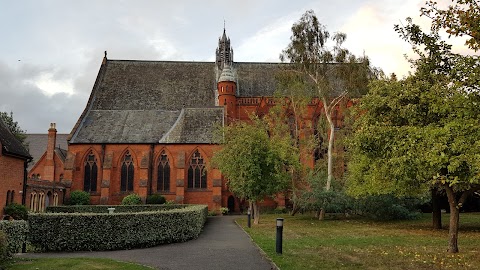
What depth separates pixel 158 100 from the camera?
5031 cm

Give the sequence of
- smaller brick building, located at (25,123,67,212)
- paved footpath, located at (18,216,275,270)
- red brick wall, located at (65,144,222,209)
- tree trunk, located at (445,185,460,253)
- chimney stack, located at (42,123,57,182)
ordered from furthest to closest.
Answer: chimney stack, located at (42,123,57,182) < red brick wall, located at (65,144,222,209) < smaller brick building, located at (25,123,67,212) < tree trunk, located at (445,185,460,253) < paved footpath, located at (18,216,275,270)

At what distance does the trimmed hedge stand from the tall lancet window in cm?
2723

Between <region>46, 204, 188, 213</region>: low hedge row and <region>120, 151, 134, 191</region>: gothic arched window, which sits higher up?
<region>120, 151, 134, 191</region>: gothic arched window

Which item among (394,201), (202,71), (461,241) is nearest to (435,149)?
(461,241)

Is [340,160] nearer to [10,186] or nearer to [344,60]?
[344,60]

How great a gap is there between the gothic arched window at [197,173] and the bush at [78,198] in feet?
32.9

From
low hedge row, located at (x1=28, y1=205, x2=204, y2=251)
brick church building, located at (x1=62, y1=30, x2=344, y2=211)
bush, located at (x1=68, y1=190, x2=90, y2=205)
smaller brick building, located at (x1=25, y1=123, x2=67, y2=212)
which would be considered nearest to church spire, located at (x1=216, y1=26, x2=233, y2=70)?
brick church building, located at (x1=62, y1=30, x2=344, y2=211)

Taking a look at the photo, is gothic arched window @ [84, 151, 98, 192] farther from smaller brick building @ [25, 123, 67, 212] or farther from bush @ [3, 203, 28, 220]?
bush @ [3, 203, 28, 220]

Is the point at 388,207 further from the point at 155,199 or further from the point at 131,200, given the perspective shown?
the point at 131,200

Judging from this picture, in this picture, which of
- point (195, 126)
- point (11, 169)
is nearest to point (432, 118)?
point (11, 169)

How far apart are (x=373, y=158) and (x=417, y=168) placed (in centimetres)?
203

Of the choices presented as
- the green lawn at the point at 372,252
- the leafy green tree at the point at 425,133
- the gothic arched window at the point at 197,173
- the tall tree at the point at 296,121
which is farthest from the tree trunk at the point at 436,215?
the gothic arched window at the point at 197,173

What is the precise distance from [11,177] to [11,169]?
474mm

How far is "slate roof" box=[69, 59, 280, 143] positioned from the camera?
43969 millimetres
